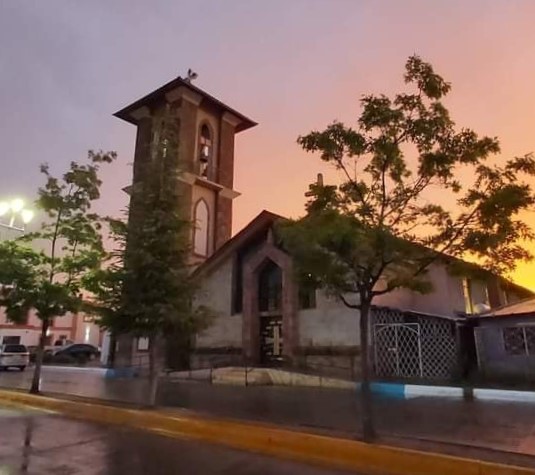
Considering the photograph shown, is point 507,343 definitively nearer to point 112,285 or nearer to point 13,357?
point 112,285

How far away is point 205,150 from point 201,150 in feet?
1.38

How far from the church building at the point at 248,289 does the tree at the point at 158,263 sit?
178 inches

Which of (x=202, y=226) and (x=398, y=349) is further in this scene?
(x=202, y=226)

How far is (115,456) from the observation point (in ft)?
22.4

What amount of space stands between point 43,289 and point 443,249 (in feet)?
37.3

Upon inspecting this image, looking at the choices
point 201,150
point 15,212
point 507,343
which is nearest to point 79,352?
point 201,150

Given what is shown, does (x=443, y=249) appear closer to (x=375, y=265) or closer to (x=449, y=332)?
(x=375, y=265)

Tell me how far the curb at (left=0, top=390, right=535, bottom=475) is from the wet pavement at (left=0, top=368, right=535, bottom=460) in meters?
0.77

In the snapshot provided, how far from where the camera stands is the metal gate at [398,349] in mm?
19734

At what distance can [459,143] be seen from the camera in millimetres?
7871

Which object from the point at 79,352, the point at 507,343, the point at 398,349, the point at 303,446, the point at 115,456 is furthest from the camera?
the point at 79,352

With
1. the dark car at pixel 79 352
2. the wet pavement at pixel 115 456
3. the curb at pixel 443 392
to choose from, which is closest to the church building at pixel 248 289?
the curb at pixel 443 392

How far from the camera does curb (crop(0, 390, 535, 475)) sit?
19.4 feet

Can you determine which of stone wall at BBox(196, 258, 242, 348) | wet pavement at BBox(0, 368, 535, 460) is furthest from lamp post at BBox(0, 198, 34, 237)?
stone wall at BBox(196, 258, 242, 348)
